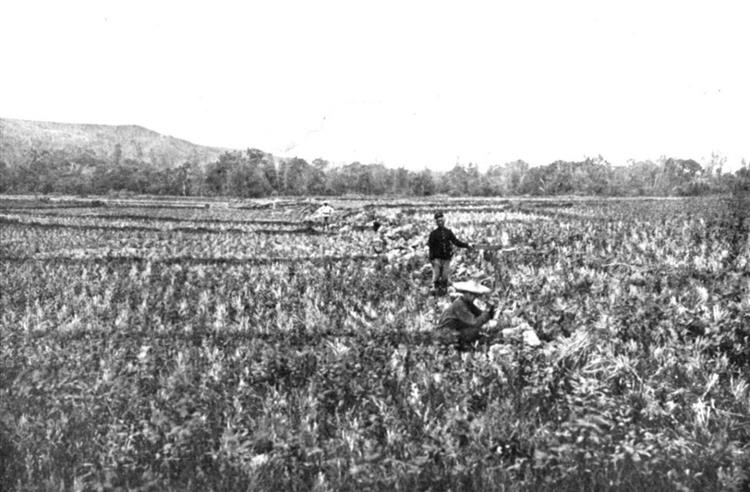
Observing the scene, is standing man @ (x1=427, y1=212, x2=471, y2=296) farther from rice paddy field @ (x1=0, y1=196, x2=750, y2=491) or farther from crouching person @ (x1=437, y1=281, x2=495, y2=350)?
crouching person @ (x1=437, y1=281, x2=495, y2=350)

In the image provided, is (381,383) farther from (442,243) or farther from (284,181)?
(284,181)

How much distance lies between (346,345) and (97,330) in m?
3.83

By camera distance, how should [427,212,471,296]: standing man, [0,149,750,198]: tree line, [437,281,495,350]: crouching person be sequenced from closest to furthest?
1. [437,281,495,350]: crouching person
2. [427,212,471,296]: standing man
3. [0,149,750,198]: tree line

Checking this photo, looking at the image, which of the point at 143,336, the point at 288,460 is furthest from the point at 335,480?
the point at 143,336

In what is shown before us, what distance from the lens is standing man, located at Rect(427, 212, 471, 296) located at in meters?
10.1

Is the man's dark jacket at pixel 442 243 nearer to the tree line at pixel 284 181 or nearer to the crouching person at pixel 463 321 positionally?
the crouching person at pixel 463 321

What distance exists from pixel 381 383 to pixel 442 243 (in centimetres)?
476

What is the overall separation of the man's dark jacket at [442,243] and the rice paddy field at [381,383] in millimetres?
901

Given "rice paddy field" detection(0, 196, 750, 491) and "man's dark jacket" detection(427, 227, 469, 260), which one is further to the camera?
"man's dark jacket" detection(427, 227, 469, 260)

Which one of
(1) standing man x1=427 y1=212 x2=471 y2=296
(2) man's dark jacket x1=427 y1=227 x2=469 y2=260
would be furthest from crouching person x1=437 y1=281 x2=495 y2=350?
(2) man's dark jacket x1=427 y1=227 x2=469 y2=260

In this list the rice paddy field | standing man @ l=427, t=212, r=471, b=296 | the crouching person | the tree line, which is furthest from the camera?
the tree line

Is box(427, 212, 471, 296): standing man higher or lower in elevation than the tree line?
lower

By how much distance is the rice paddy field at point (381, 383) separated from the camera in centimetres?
437

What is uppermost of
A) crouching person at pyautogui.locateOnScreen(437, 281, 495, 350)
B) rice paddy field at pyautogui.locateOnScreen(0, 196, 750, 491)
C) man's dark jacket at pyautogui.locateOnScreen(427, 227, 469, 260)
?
man's dark jacket at pyautogui.locateOnScreen(427, 227, 469, 260)
